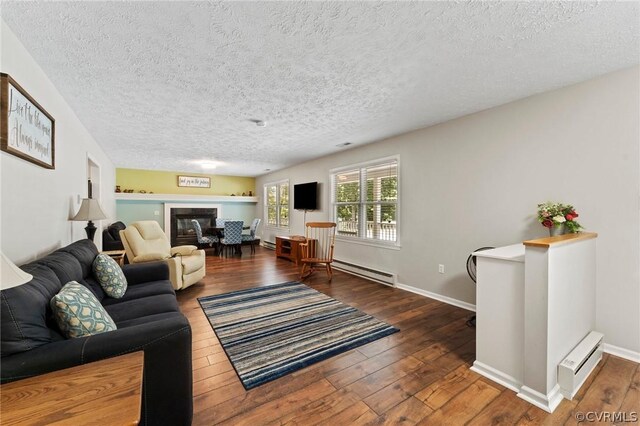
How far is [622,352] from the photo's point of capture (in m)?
2.13

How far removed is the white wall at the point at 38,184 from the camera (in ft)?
5.13

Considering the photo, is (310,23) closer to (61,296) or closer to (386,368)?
(61,296)

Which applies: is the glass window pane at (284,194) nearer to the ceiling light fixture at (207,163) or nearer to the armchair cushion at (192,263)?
the ceiling light fixture at (207,163)

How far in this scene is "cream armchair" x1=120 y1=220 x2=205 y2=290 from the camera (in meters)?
3.65

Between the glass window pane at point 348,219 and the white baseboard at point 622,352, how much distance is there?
3.16m

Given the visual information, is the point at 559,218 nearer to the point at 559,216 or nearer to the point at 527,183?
the point at 559,216

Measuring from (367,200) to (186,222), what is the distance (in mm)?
5801

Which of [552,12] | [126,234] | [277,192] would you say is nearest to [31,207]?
[126,234]

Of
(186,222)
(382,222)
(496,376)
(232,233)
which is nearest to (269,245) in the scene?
(232,233)

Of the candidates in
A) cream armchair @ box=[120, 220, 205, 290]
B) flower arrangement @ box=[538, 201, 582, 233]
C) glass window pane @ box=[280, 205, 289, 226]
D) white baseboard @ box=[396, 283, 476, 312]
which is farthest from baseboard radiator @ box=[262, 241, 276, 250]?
flower arrangement @ box=[538, 201, 582, 233]

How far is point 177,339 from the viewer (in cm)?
137

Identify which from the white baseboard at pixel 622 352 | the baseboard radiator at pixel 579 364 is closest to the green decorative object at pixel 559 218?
the baseboard radiator at pixel 579 364

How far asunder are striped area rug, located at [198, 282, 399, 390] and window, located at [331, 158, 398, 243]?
1.49 m

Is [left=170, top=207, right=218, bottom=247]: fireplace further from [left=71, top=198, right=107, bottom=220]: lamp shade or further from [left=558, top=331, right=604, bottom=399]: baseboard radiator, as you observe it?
[left=558, top=331, right=604, bottom=399]: baseboard radiator
